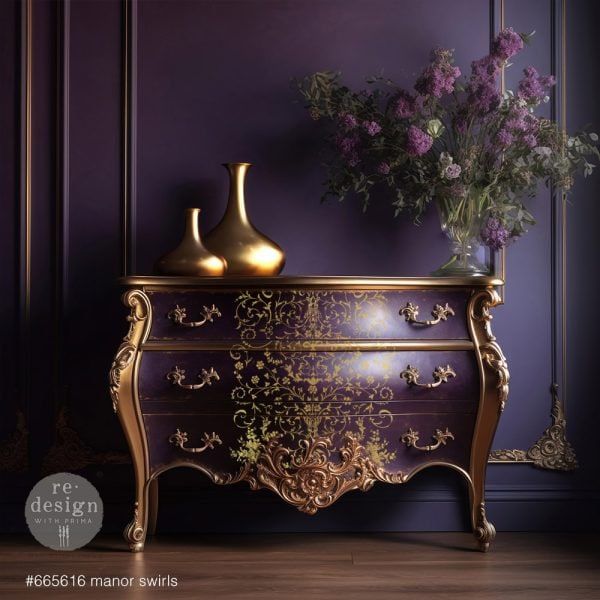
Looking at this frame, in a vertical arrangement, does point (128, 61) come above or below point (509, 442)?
above

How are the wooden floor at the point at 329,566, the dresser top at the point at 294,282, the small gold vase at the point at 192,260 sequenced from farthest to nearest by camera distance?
the small gold vase at the point at 192,260, the dresser top at the point at 294,282, the wooden floor at the point at 329,566

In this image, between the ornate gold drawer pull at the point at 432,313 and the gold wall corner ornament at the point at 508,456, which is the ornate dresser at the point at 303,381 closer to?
the ornate gold drawer pull at the point at 432,313

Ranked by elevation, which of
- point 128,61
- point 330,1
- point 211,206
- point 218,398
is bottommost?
point 218,398

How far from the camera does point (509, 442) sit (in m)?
3.09

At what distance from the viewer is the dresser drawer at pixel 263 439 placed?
103 inches

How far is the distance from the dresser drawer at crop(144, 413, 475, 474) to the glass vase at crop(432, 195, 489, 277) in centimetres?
52

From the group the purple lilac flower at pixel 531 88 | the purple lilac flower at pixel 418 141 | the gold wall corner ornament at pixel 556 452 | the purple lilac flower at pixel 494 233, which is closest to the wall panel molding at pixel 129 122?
the purple lilac flower at pixel 418 141

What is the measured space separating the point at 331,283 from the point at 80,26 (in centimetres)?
139

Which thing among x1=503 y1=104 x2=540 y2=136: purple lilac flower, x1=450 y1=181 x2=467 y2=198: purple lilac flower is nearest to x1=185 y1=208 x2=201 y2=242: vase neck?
x1=450 y1=181 x2=467 y2=198: purple lilac flower

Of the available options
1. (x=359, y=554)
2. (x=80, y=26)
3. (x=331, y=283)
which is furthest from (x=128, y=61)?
(x=359, y=554)

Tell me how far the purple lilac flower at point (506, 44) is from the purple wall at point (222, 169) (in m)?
0.22

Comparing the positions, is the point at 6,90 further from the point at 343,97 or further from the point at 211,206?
the point at 343,97

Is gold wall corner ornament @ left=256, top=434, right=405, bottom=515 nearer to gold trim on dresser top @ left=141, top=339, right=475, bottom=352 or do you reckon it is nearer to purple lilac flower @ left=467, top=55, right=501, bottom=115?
gold trim on dresser top @ left=141, top=339, right=475, bottom=352

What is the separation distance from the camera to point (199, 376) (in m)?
2.62
